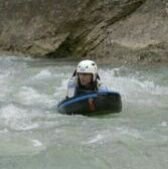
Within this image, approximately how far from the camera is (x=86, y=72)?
9945mm

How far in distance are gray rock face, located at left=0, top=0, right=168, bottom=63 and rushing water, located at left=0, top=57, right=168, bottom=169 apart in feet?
11.5

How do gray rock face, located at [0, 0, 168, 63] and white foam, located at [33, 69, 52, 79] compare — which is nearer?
white foam, located at [33, 69, 52, 79]

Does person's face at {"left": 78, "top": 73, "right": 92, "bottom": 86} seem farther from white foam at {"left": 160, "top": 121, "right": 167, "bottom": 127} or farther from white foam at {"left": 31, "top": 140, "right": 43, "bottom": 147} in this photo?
white foam at {"left": 31, "top": 140, "right": 43, "bottom": 147}

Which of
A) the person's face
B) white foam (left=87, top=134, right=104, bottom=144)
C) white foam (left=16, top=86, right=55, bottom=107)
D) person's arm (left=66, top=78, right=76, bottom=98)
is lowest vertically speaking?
white foam (left=87, top=134, right=104, bottom=144)

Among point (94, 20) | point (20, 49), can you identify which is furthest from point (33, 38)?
point (94, 20)

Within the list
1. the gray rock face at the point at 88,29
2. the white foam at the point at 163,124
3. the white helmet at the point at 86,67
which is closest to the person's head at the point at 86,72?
the white helmet at the point at 86,67

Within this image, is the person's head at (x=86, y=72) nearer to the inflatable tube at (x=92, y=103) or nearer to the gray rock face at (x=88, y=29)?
the inflatable tube at (x=92, y=103)

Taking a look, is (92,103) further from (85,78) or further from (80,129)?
(80,129)

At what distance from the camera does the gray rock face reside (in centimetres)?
1694

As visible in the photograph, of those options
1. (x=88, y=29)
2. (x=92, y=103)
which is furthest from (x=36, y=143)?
(x=88, y=29)

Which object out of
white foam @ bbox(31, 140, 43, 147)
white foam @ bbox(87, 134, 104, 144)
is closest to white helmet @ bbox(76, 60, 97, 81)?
white foam @ bbox(87, 134, 104, 144)

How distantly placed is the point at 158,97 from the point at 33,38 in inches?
332

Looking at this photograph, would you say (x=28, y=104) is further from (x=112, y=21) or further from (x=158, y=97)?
(x=112, y=21)

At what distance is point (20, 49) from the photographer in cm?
1911
